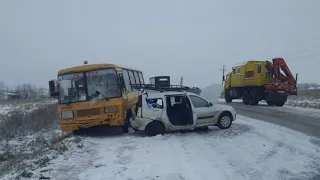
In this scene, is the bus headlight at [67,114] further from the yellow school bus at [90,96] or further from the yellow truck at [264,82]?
the yellow truck at [264,82]

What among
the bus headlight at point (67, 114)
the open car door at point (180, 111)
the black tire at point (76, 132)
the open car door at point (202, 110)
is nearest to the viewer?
the open car door at point (180, 111)

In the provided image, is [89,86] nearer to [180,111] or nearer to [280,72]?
[180,111]

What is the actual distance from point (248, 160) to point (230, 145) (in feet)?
6.04

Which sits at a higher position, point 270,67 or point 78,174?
point 270,67

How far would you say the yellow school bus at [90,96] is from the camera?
42.0ft

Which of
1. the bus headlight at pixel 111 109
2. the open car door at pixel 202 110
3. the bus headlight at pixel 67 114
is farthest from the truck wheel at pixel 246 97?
the bus headlight at pixel 67 114

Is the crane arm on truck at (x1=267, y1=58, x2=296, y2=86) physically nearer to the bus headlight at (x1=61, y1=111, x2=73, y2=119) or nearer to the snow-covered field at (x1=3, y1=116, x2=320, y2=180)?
the snow-covered field at (x1=3, y1=116, x2=320, y2=180)

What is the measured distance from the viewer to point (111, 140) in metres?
11.8

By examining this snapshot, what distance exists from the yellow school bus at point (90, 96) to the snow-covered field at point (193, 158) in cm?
129

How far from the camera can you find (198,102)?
12789mm

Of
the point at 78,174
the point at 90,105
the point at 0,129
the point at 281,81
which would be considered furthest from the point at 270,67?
the point at 78,174

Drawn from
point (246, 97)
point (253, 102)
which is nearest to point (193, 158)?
point (253, 102)

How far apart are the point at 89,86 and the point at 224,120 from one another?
533 centimetres

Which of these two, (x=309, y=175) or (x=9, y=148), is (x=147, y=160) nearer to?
(x=309, y=175)
